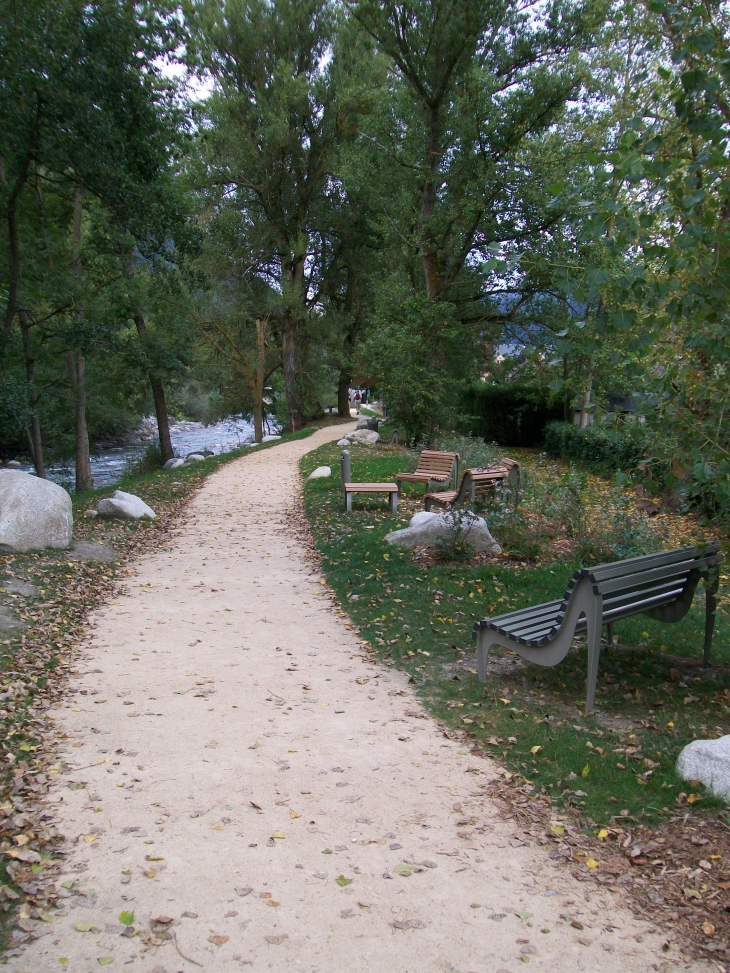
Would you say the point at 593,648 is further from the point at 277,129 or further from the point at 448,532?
the point at 277,129

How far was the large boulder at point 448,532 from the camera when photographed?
884 cm

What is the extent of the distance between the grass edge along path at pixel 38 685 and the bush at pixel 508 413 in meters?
17.7

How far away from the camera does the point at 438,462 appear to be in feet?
43.3

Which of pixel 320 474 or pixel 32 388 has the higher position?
pixel 32 388

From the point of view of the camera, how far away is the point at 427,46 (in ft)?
55.7

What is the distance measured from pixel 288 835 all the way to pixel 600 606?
7.55 ft

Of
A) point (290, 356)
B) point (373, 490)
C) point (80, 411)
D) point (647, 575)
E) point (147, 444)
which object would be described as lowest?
point (147, 444)

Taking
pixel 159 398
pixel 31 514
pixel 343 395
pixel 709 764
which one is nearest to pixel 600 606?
pixel 709 764

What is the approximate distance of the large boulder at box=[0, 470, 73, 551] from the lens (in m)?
8.72

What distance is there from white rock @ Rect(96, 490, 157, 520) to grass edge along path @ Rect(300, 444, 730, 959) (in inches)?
185

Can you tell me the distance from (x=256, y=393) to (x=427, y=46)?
59.2 ft

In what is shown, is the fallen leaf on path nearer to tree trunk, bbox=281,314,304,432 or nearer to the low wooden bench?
the low wooden bench

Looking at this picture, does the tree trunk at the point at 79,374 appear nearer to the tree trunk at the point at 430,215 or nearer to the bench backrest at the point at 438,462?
the tree trunk at the point at 430,215

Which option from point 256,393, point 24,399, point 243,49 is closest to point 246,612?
point 24,399
